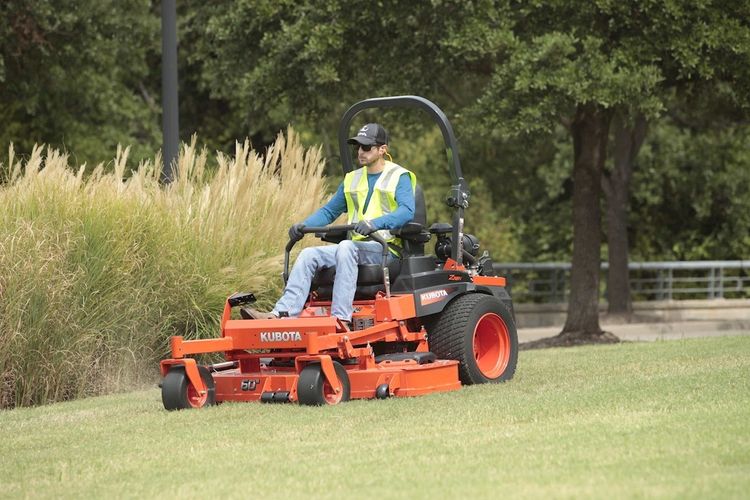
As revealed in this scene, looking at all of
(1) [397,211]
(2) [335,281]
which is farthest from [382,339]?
(1) [397,211]

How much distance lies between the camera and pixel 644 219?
32.1 meters

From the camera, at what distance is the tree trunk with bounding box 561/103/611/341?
799 inches

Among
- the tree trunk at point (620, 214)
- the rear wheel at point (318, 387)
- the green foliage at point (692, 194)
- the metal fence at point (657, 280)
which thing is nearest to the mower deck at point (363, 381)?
the rear wheel at point (318, 387)

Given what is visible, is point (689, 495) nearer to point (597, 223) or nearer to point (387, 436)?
point (387, 436)

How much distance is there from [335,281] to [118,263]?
2.88 metres

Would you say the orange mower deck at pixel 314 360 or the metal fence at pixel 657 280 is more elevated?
the metal fence at pixel 657 280

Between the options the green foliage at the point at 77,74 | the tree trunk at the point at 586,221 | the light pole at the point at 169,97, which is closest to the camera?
the light pole at the point at 169,97

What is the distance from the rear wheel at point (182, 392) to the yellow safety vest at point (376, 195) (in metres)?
1.48

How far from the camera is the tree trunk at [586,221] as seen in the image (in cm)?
2030

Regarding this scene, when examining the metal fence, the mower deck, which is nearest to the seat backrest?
the mower deck

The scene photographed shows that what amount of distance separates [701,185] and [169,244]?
64.1 ft

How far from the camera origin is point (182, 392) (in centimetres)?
971

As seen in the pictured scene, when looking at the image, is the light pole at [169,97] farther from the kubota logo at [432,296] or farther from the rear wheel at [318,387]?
the rear wheel at [318,387]

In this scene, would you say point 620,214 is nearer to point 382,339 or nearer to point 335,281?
point 382,339
